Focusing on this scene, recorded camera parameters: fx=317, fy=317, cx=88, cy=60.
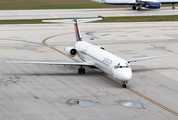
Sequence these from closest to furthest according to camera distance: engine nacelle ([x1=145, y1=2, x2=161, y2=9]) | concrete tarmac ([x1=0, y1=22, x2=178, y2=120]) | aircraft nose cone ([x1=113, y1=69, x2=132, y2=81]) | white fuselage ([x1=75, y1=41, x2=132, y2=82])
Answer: concrete tarmac ([x1=0, y1=22, x2=178, y2=120]), aircraft nose cone ([x1=113, y1=69, x2=132, y2=81]), white fuselage ([x1=75, y1=41, x2=132, y2=82]), engine nacelle ([x1=145, y1=2, x2=161, y2=9])

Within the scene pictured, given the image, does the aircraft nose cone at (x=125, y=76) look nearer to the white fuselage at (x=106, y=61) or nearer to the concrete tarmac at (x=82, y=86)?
the white fuselage at (x=106, y=61)

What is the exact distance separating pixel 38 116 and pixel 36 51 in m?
22.8

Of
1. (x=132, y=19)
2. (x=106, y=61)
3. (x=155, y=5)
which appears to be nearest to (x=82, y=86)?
(x=106, y=61)

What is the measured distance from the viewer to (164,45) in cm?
4659

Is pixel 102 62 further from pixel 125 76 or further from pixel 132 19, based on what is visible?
pixel 132 19

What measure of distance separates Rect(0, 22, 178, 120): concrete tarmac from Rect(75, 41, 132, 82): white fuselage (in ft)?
3.84

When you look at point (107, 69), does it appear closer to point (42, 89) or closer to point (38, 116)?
point (42, 89)

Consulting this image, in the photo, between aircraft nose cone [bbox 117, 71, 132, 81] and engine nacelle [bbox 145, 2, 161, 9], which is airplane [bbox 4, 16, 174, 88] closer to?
aircraft nose cone [bbox 117, 71, 132, 81]

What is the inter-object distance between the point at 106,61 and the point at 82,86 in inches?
127

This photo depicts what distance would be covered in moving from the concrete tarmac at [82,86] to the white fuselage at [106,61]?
46.1 inches

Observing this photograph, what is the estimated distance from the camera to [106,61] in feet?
92.0

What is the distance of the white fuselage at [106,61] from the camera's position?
25688mm

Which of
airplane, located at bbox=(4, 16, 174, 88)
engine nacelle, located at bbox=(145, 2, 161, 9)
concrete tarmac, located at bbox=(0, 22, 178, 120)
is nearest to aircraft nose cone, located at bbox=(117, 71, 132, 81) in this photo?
airplane, located at bbox=(4, 16, 174, 88)

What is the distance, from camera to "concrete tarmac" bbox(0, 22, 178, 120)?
20.8m
